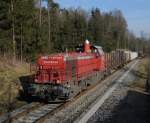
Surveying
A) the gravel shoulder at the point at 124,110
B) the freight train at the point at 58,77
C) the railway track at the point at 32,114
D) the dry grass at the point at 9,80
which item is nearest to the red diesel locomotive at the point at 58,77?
the freight train at the point at 58,77

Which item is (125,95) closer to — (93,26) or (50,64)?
(50,64)

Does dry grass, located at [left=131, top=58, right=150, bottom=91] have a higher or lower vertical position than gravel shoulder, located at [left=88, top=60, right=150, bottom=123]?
lower

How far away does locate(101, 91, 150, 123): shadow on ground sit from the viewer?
49.8 feet

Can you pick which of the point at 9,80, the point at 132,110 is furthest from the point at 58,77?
the point at 9,80

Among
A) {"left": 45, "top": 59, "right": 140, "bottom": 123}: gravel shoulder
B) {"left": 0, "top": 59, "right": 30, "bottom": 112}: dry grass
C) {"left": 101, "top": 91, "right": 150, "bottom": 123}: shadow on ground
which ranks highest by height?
{"left": 0, "top": 59, "right": 30, "bottom": 112}: dry grass

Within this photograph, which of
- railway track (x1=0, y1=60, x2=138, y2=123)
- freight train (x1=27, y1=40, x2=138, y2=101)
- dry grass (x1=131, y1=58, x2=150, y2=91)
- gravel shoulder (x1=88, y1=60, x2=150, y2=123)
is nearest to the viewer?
railway track (x1=0, y1=60, x2=138, y2=123)

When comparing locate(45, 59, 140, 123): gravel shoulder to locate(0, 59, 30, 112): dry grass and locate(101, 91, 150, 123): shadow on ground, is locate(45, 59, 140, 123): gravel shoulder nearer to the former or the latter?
locate(101, 91, 150, 123): shadow on ground

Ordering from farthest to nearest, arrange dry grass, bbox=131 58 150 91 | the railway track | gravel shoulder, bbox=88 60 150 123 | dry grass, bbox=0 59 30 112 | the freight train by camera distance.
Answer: dry grass, bbox=131 58 150 91 → dry grass, bbox=0 59 30 112 → the freight train → gravel shoulder, bbox=88 60 150 123 → the railway track

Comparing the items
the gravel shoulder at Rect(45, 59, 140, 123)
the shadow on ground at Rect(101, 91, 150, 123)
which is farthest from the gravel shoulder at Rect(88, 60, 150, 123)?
the gravel shoulder at Rect(45, 59, 140, 123)

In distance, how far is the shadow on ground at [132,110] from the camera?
49.8ft

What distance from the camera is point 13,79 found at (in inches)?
987

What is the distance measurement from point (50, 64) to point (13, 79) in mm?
4910

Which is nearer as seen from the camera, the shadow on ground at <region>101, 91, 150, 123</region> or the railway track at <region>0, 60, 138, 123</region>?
the railway track at <region>0, 60, 138, 123</region>

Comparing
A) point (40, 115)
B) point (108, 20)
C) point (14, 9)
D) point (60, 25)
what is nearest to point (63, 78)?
point (40, 115)
